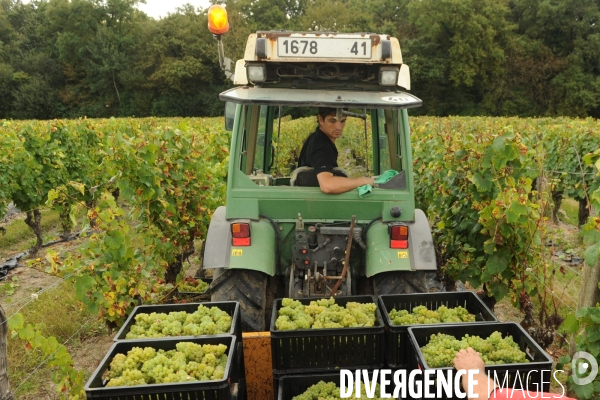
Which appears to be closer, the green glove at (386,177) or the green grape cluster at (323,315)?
the green grape cluster at (323,315)

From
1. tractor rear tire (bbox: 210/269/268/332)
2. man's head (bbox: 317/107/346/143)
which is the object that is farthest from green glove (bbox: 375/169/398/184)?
tractor rear tire (bbox: 210/269/268/332)

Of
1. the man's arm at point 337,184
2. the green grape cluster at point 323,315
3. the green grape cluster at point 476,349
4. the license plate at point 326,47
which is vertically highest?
the license plate at point 326,47

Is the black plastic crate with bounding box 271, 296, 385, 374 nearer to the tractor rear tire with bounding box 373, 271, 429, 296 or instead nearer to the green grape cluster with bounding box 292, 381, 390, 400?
the green grape cluster with bounding box 292, 381, 390, 400

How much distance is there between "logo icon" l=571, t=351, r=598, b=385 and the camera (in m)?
2.28

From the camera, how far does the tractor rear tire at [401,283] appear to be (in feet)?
11.0

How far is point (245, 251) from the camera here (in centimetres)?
328

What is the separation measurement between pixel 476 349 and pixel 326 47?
2.00 meters

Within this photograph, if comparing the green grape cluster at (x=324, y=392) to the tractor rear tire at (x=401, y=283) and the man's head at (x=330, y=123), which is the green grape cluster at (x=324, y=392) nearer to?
the tractor rear tire at (x=401, y=283)

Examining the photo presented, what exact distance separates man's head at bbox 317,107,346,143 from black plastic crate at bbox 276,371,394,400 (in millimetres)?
1888

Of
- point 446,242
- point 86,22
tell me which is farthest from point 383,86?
point 86,22

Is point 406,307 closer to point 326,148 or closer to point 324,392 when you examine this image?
point 324,392

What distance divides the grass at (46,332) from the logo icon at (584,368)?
3278 millimetres

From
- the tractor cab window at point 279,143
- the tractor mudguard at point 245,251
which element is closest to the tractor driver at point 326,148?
the tractor cab window at point 279,143

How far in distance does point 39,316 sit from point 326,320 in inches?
147
